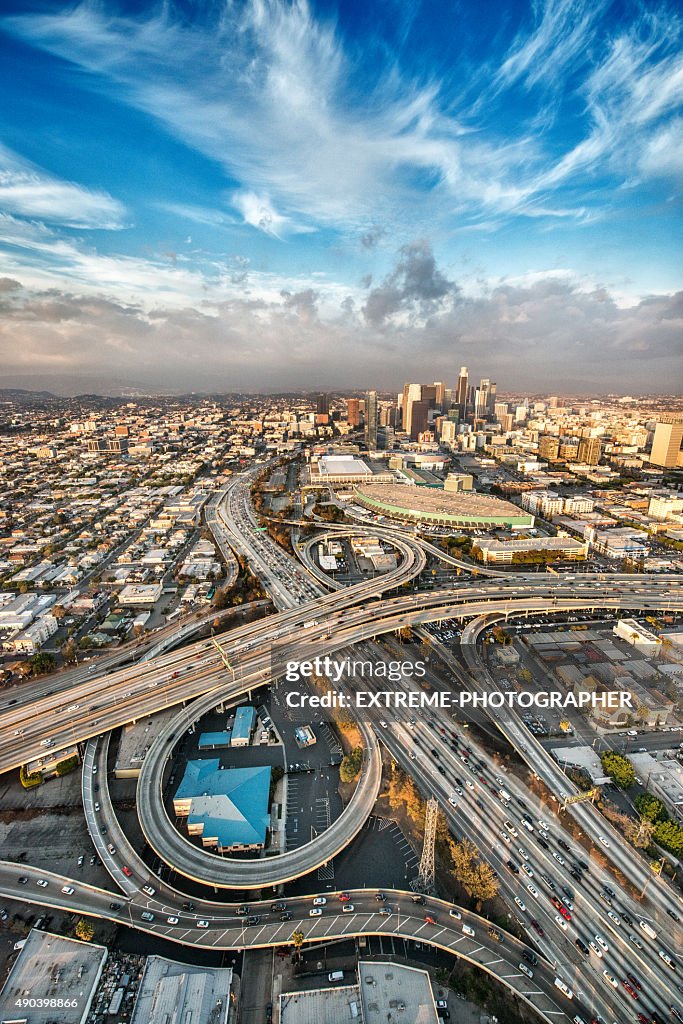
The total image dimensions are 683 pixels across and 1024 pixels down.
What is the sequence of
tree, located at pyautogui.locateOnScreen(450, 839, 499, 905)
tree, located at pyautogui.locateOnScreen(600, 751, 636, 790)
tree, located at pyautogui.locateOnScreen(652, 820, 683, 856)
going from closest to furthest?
tree, located at pyautogui.locateOnScreen(450, 839, 499, 905) < tree, located at pyautogui.locateOnScreen(652, 820, 683, 856) < tree, located at pyautogui.locateOnScreen(600, 751, 636, 790)

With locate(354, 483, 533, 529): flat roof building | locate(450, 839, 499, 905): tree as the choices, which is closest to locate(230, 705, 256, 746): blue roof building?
locate(450, 839, 499, 905): tree

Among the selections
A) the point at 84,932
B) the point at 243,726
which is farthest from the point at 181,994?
the point at 243,726

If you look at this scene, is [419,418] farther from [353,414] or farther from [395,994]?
[395,994]

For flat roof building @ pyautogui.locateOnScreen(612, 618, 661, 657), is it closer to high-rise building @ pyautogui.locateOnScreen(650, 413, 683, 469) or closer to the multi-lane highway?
the multi-lane highway

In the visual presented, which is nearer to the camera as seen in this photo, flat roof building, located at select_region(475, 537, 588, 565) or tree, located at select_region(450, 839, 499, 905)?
tree, located at select_region(450, 839, 499, 905)

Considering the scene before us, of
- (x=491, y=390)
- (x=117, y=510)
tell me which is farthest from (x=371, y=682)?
(x=491, y=390)

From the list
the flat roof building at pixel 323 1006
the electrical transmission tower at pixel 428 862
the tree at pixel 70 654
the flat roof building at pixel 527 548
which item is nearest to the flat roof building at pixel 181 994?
the flat roof building at pixel 323 1006

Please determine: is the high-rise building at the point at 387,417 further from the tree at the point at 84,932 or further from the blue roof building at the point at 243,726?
the tree at the point at 84,932
